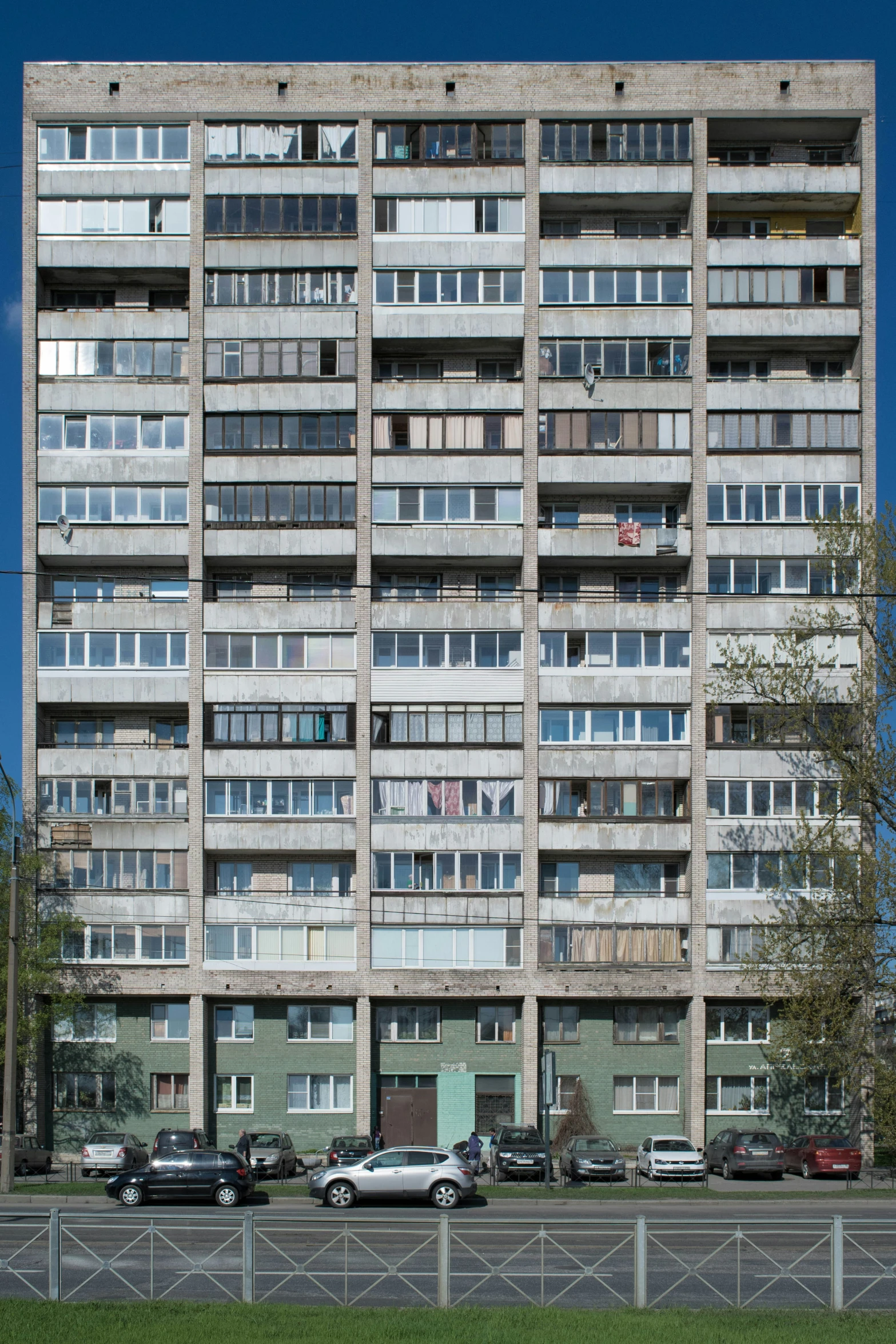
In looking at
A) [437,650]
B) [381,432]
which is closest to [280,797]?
[437,650]

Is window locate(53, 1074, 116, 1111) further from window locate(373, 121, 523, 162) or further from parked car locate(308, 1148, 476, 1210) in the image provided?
window locate(373, 121, 523, 162)

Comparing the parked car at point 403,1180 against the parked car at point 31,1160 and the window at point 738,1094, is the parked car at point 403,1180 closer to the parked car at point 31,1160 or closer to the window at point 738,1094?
the parked car at point 31,1160

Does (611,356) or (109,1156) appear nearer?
(109,1156)

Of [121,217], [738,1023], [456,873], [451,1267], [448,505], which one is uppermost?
[121,217]

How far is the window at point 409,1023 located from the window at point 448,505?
17.2m

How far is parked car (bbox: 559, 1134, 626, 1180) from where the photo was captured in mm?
39656

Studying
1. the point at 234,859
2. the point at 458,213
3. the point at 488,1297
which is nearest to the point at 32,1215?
the point at 488,1297

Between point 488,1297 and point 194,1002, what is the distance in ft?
98.0

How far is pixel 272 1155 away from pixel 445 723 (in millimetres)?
16065

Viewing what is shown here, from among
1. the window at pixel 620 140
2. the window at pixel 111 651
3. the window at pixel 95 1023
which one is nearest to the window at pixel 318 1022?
the window at pixel 95 1023

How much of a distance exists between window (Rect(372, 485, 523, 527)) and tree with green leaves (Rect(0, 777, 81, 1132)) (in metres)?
16.5

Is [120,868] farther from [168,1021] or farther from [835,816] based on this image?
[835,816]

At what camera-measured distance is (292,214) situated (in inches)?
2012

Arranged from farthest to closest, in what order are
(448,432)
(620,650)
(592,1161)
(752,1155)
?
(448,432) < (620,650) < (752,1155) < (592,1161)
